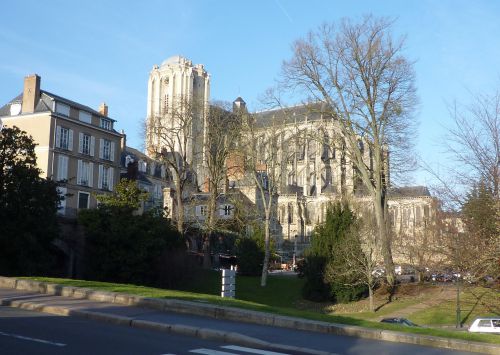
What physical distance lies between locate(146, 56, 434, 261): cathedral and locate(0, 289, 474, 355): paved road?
21650mm

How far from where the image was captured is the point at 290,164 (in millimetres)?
67688

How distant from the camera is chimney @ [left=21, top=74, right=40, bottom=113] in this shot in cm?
5138

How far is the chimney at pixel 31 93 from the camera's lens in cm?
5138

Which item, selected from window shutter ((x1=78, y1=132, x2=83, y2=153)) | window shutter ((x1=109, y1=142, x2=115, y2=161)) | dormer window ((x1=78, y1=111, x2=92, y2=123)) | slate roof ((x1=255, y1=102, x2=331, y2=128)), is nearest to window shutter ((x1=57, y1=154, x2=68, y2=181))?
window shutter ((x1=78, y1=132, x2=83, y2=153))

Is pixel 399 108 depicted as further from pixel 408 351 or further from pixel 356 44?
pixel 408 351

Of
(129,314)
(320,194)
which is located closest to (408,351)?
(129,314)

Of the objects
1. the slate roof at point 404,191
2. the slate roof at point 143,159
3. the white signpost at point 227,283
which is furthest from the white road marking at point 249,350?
the slate roof at point 143,159

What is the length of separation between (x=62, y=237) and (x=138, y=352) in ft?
99.0

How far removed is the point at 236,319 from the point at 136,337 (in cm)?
332

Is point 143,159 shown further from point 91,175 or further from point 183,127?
point 183,127

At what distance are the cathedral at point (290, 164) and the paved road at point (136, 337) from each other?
71.0 feet

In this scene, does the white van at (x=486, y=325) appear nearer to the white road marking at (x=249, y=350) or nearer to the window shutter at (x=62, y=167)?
the white road marking at (x=249, y=350)

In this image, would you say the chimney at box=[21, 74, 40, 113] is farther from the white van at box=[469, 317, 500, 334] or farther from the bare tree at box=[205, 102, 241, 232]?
the white van at box=[469, 317, 500, 334]

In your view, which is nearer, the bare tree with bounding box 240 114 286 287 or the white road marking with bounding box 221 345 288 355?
the white road marking with bounding box 221 345 288 355
